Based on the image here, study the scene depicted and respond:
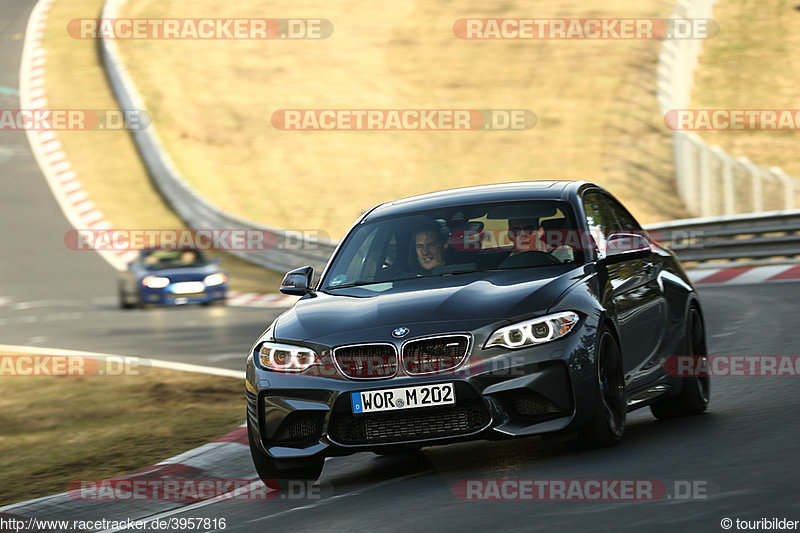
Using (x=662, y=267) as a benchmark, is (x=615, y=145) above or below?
below

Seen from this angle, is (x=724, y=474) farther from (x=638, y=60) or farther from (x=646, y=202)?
(x=638, y=60)

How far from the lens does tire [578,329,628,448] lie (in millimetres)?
7273

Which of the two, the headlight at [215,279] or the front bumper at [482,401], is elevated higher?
the front bumper at [482,401]

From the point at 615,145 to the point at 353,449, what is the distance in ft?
93.6

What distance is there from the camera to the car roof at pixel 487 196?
8.46m

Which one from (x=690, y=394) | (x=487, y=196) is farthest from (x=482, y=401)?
(x=690, y=394)

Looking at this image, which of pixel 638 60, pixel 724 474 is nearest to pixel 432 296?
pixel 724 474

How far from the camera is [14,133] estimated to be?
39.7 meters
